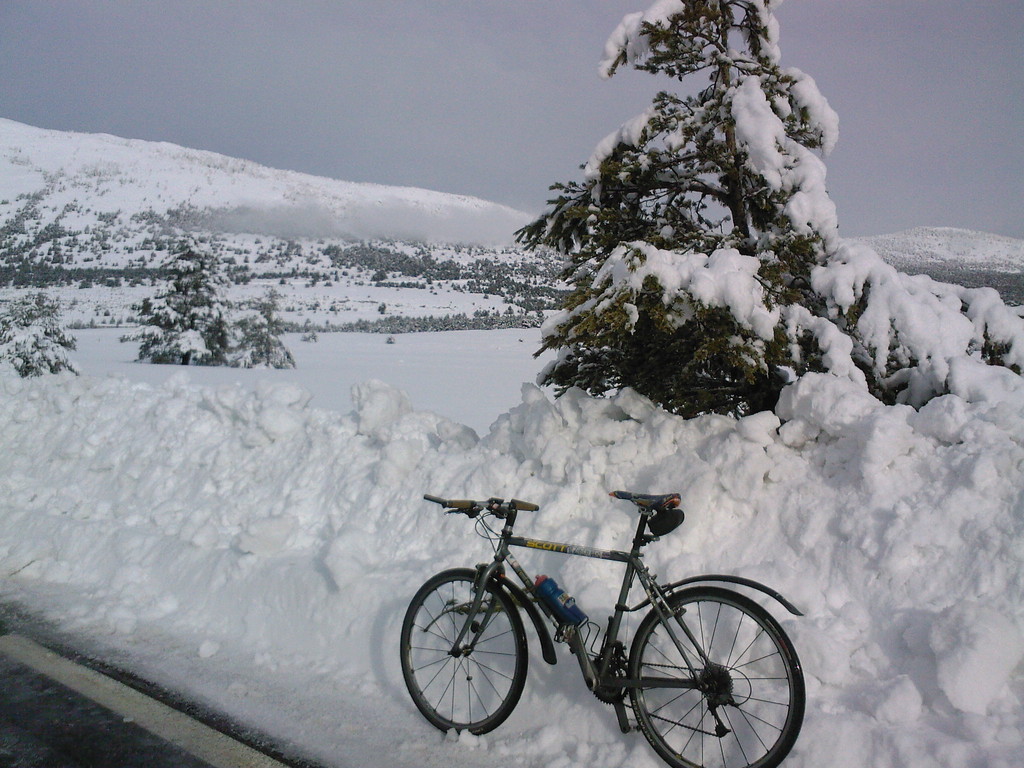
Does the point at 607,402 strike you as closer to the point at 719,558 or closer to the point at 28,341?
the point at 719,558

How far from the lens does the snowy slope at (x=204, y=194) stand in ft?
371

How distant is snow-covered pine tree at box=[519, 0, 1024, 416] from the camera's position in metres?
3.79

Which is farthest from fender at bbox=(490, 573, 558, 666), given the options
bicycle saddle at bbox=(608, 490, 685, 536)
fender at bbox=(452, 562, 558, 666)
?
bicycle saddle at bbox=(608, 490, 685, 536)

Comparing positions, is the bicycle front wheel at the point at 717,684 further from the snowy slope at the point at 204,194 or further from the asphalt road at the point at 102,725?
the snowy slope at the point at 204,194

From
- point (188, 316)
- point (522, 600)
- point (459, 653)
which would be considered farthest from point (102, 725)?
point (188, 316)

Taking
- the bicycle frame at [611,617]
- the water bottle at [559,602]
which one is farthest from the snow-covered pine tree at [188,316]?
the water bottle at [559,602]

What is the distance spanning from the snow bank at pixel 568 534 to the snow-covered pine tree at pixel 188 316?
21.1 metres

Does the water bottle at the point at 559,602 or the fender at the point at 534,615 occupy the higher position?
the water bottle at the point at 559,602

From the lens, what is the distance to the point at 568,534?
4164mm

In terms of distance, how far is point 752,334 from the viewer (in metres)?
3.80

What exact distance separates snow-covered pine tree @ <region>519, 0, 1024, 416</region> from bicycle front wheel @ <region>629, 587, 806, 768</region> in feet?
4.75

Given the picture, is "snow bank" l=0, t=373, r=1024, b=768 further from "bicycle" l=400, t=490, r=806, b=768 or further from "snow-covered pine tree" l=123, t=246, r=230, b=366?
"snow-covered pine tree" l=123, t=246, r=230, b=366

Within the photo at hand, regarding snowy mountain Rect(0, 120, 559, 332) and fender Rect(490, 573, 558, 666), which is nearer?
fender Rect(490, 573, 558, 666)

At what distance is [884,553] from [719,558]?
86cm
